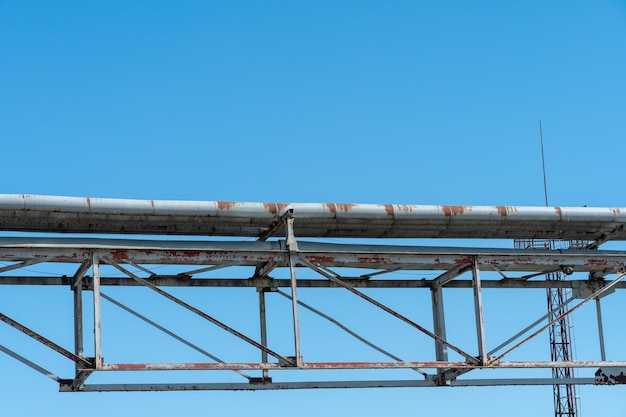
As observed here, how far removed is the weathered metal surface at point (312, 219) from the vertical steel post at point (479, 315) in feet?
3.89

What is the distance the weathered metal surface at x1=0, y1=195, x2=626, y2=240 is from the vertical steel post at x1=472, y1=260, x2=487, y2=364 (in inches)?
46.7

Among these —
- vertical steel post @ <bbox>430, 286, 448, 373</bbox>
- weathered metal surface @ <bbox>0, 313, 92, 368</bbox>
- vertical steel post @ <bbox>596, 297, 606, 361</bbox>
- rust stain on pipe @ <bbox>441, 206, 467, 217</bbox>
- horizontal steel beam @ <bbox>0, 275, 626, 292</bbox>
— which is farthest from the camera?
vertical steel post @ <bbox>596, 297, 606, 361</bbox>

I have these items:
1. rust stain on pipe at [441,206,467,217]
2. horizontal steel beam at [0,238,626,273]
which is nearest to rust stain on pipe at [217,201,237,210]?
horizontal steel beam at [0,238,626,273]

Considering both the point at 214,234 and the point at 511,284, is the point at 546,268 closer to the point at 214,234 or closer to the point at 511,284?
the point at 511,284

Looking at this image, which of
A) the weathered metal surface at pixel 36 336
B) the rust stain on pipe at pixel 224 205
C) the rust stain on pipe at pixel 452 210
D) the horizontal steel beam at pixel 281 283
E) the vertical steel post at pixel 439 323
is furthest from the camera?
the vertical steel post at pixel 439 323

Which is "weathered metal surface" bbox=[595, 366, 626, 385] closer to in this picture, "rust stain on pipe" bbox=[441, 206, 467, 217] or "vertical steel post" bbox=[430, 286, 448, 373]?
"vertical steel post" bbox=[430, 286, 448, 373]

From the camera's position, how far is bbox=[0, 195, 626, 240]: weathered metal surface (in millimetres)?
20672

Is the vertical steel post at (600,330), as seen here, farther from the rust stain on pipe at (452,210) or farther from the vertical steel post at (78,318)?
the vertical steel post at (78,318)

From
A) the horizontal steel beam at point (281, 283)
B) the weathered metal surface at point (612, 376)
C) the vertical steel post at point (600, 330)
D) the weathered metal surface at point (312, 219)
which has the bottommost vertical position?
the weathered metal surface at point (612, 376)

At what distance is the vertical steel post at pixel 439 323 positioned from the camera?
23094mm

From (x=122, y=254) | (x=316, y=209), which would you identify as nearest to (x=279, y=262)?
(x=316, y=209)

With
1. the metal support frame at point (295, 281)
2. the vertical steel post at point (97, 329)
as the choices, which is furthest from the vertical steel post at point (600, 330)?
the vertical steel post at point (97, 329)

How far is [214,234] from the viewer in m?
22.0

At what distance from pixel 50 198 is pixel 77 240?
0.88 m
